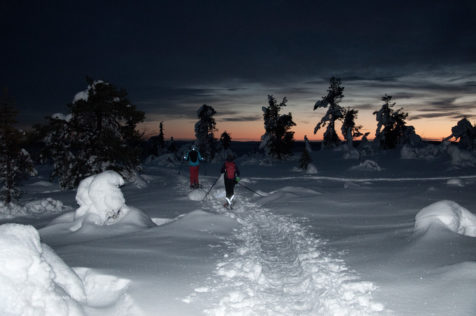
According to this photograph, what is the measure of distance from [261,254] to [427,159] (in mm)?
30641

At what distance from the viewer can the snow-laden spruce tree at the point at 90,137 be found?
15227 mm

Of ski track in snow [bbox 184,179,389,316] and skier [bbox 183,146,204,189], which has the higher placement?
skier [bbox 183,146,204,189]

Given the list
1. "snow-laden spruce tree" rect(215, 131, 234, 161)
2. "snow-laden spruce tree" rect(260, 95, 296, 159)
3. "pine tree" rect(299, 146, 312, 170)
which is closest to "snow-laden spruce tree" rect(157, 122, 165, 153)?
"snow-laden spruce tree" rect(215, 131, 234, 161)

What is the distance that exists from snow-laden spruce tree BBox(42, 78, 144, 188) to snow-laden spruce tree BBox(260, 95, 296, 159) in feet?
91.8

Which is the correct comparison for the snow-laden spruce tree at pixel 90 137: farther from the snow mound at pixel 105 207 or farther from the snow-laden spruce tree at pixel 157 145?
the snow-laden spruce tree at pixel 157 145

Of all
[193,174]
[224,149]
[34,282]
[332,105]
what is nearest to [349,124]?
[332,105]

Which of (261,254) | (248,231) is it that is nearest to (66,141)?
(248,231)

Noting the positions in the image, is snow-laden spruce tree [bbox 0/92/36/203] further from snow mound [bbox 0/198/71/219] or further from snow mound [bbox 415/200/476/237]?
snow mound [bbox 415/200/476/237]

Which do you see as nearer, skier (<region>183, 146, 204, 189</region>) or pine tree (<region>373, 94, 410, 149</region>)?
skier (<region>183, 146, 204, 189</region>)

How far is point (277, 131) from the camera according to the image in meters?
42.0

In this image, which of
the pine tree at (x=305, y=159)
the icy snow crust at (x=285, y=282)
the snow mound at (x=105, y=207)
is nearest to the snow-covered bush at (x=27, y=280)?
the icy snow crust at (x=285, y=282)

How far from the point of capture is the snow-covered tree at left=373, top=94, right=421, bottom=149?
4275 centimetres

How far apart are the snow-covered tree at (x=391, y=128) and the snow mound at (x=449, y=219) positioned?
3977 centimetres

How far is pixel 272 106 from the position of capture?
42.2m
